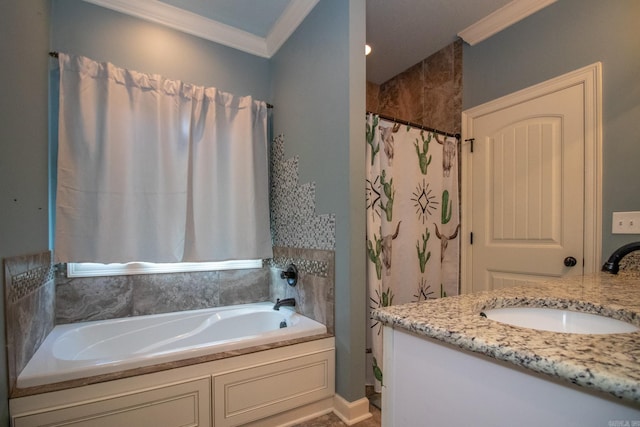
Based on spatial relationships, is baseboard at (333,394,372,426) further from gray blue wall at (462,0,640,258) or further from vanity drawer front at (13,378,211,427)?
gray blue wall at (462,0,640,258)

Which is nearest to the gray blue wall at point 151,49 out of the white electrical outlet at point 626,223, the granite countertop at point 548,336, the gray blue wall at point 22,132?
the gray blue wall at point 22,132

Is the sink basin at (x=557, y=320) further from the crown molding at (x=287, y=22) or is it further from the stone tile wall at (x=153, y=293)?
the crown molding at (x=287, y=22)

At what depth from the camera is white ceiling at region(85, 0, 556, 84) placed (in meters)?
2.14

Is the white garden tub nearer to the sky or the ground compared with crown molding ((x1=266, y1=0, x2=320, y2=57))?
nearer to the ground

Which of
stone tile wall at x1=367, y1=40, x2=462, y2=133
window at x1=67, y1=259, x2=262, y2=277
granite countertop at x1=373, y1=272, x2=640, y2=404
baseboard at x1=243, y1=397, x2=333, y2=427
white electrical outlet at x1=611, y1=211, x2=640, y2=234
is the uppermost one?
stone tile wall at x1=367, y1=40, x2=462, y2=133

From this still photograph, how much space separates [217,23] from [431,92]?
77.1 inches

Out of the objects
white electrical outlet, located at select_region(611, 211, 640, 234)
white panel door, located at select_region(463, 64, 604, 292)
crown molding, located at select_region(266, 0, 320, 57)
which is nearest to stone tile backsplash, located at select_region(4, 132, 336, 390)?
crown molding, located at select_region(266, 0, 320, 57)

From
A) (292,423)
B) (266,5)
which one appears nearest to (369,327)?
(292,423)

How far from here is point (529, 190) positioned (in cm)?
208

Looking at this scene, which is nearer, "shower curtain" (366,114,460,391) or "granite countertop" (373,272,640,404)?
"granite countertop" (373,272,640,404)

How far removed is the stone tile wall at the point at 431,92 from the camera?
2.57m

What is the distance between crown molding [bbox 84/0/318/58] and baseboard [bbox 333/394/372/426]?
263 centimetres

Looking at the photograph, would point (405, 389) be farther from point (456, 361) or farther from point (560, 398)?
point (560, 398)

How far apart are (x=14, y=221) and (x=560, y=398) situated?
192 centimetres
